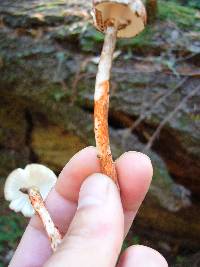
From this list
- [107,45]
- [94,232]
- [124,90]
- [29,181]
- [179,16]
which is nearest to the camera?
[94,232]

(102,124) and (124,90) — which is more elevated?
(102,124)

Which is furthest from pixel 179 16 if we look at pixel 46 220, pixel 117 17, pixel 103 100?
pixel 46 220

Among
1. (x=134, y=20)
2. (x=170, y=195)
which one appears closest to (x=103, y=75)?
(x=134, y=20)

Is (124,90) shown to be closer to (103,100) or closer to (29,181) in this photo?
(29,181)

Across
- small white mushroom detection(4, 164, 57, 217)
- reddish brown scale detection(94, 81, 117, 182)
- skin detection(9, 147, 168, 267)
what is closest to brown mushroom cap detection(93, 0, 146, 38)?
reddish brown scale detection(94, 81, 117, 182)

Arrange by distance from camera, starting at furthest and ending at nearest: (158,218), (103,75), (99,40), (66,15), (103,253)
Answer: (158,218)
(66,15)
(99,40)
(103,75)
(103,253)

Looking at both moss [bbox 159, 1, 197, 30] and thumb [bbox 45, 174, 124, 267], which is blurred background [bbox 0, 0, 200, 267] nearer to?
moss [bbox 159, 1, 197, 30]

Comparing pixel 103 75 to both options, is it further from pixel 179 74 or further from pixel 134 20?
pixel 179 74

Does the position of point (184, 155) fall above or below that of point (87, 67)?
below
